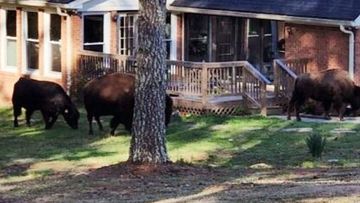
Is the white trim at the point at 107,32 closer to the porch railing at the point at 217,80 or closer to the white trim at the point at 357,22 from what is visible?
the porch railing at the point at 217,80

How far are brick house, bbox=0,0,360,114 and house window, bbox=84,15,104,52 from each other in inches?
1.2

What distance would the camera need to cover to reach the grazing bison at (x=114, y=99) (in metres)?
20.7

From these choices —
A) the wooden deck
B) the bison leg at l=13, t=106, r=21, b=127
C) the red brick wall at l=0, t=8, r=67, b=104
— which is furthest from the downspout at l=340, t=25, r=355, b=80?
the bison leg at l=13, t=106, r=21, b=127

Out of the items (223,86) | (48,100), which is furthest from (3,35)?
(223,86)

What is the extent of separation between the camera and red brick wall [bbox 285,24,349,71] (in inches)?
1002

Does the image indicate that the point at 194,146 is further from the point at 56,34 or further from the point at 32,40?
the point at 32,40

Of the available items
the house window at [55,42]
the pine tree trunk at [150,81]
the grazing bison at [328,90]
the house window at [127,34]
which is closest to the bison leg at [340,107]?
the grazing bison at [328,90]

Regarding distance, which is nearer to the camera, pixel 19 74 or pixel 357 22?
pixel 357 22

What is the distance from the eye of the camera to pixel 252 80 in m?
24.8

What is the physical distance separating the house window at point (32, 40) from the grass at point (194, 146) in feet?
17.9

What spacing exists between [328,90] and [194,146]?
19.3 feet

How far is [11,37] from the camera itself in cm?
2989

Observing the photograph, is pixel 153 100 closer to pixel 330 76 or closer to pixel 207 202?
pixel 207 202

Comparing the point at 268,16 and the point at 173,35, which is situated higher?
the point at 268,16
